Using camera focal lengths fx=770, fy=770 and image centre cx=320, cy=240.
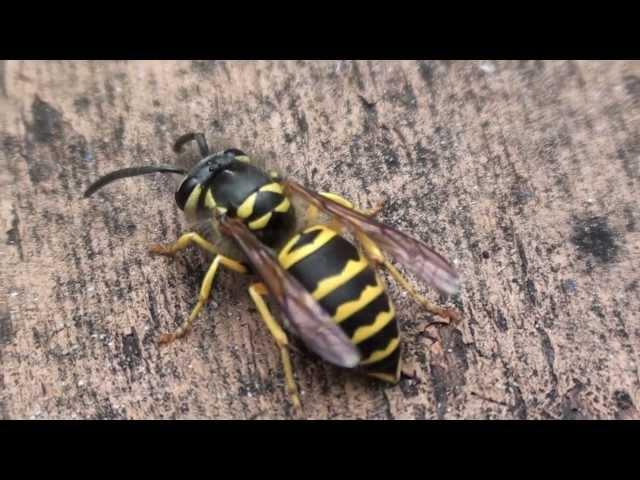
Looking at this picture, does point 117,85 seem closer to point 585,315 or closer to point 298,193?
point 298,193

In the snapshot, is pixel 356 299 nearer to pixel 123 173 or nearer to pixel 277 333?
pixel 277 333

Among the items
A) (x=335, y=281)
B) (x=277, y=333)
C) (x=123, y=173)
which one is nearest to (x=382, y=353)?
(x=335, y=281)

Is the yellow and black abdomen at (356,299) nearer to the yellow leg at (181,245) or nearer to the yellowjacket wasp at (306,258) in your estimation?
the yellowjacket wasp at (306,258)

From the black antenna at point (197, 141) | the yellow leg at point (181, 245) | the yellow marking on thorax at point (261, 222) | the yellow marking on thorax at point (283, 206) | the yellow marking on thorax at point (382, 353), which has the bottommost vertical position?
the yellow marking on thorax at point (382, 353)

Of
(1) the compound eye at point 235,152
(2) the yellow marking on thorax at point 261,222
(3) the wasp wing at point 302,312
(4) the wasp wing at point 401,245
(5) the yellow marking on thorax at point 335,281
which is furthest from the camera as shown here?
(1) the compound eye at point 235,152

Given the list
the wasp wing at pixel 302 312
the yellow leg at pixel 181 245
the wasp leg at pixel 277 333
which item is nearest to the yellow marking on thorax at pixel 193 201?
the yellow leg at pixel 181 245

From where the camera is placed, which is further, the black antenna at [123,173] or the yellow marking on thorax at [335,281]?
the black antenna at [123,173]

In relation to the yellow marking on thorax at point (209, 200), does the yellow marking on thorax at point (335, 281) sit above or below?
below

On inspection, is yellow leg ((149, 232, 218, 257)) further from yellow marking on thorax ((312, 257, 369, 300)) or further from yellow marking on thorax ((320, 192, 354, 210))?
yellow marking on thorax ((312, 257, 369, 300))
